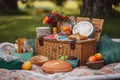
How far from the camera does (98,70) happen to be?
4.40 m

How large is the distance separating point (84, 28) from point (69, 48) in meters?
0.43

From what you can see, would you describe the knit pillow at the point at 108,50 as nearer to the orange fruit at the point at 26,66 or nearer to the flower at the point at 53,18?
the flower at the point at 53,18

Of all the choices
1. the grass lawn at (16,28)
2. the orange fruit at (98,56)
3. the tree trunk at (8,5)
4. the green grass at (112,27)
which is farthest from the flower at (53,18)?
the tree trunk at (8,5)

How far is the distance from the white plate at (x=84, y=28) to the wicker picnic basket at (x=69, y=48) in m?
0.08

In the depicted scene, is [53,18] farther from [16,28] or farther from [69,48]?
[16,28]

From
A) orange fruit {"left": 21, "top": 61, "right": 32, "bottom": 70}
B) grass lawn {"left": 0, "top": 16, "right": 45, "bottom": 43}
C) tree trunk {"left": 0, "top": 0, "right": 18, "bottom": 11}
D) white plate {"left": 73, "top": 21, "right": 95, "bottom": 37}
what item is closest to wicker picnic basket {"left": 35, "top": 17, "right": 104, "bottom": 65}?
white plate {"left": 73, "top": 21, "right": 95, "bottom": 37}

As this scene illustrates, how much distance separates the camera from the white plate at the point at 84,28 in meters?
5.03

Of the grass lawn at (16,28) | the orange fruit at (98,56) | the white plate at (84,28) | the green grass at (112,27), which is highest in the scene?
the white plate at (84,28)

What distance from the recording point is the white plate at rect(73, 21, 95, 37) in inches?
198

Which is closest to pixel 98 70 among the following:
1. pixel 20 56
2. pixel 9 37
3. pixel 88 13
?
pixel 20 56

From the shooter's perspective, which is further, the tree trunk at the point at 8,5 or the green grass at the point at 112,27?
the tree trunk at the point at 8,5

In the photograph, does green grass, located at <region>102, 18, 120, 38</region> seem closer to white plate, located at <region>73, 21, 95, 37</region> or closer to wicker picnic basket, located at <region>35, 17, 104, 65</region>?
white plate, located at <region>73, 21, 95, 37</region>

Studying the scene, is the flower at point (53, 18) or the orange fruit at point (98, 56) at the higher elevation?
the flower at point (53, 18)

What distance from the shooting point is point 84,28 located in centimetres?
513
